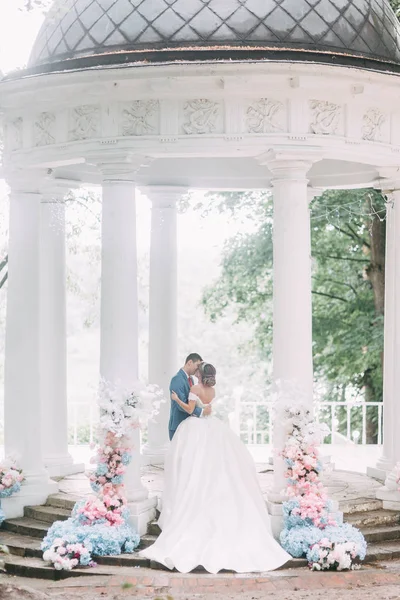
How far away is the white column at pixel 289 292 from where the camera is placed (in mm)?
14297

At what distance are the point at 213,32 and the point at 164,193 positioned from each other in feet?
17.6

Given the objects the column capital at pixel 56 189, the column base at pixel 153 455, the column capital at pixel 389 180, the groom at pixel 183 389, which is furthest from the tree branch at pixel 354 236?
the groom at pixel 183 389

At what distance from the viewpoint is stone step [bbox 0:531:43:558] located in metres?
14.0

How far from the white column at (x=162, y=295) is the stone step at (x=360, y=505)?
459 centimetres

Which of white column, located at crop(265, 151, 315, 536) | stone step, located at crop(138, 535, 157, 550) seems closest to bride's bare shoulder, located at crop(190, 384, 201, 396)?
white column, located at crop(265, 151, 315, 536)

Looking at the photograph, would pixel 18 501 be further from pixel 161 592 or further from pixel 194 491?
pixel 161 592

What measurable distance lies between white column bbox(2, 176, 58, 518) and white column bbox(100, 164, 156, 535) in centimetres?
197

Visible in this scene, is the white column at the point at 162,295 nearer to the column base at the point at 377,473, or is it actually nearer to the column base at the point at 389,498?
the column base at the point at 377,473

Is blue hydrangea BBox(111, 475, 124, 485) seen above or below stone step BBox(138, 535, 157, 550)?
above

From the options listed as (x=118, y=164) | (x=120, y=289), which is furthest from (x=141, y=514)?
(x=118, y=164)

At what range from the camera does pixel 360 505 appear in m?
15.3

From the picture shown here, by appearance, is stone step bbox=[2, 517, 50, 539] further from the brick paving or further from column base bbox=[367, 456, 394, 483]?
column base bbox=[367, 456, 394, 483]

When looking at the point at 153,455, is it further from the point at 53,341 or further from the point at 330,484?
the point at 330,484

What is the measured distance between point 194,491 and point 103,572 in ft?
5.88
